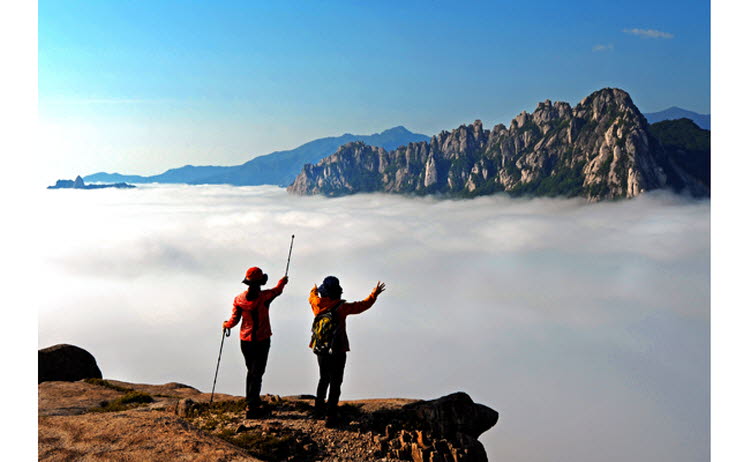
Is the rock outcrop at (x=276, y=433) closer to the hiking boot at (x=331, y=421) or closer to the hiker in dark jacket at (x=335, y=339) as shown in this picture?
the hiking boot at (x=331, y=421)

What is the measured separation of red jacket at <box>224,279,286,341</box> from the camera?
15.8m

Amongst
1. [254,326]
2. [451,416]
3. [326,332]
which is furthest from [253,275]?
[451,416]

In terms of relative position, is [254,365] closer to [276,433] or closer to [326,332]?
[276,433]

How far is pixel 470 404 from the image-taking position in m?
17.0

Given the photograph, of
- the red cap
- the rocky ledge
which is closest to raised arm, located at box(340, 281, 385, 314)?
the red cap

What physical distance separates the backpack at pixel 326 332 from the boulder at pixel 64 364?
23.6m

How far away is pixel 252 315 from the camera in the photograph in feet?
52.1

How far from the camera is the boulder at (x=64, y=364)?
30484 millimetres

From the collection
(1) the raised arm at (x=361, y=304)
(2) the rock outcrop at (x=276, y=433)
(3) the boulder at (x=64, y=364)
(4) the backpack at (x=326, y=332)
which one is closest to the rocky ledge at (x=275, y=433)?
(2) the rock outcrop at (x=276, y=433)

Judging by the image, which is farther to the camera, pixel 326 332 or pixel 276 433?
pixel 326 332

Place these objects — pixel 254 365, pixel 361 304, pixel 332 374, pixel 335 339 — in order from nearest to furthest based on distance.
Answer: pixel 361 304 < pixel 335 339 < pixel 332 374 < pixel 254 365

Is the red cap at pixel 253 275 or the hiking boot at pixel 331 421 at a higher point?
the red cap at pixel 253 275

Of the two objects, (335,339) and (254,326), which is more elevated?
(254,326)

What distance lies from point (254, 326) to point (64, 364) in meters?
22.5
